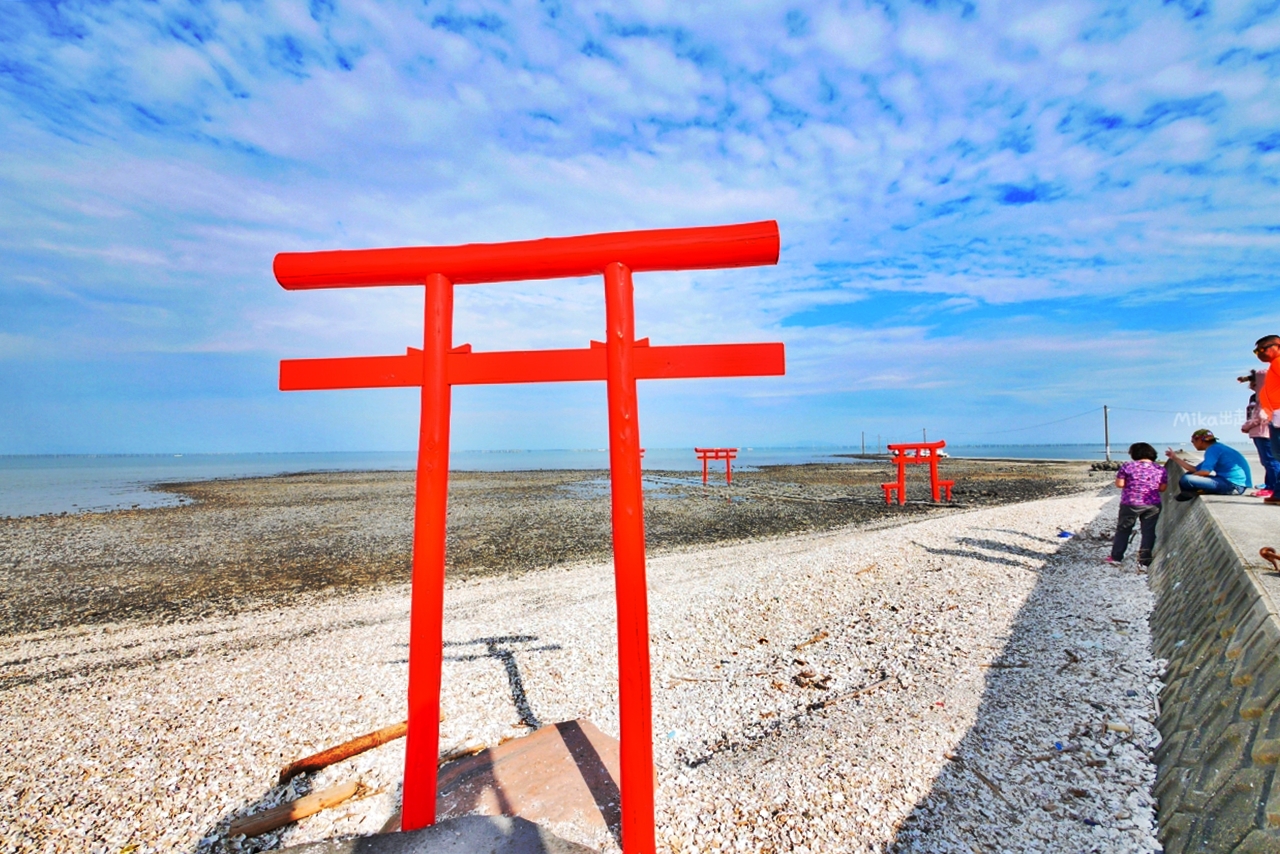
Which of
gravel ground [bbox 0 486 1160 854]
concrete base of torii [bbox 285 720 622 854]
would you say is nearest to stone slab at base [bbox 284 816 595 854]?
concrete base of torii [bbox 285 720 622 854]

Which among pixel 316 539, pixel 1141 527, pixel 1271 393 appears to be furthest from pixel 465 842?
pixel 316 539

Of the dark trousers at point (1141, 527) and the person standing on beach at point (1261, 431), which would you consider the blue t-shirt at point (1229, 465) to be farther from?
the dark trousers at point (1141, 527)

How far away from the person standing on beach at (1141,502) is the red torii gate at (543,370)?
6.96m

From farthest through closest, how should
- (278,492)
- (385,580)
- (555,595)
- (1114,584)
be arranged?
(278,492) → (385,580) → (555,595) → (1114,584)

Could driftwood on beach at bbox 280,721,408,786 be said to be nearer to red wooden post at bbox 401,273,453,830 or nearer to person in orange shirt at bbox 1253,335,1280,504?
red wooden post at bbox 401,273,453,830

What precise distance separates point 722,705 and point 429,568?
261 cm

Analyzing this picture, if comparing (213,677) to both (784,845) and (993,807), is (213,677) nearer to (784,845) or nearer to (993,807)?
(784,845)

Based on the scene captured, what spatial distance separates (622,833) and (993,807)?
1.83m

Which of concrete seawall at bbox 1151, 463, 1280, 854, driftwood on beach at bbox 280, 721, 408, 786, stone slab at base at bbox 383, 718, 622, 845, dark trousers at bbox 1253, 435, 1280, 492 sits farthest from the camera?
dark trousers at bbox 1253, 435, 1280, 492

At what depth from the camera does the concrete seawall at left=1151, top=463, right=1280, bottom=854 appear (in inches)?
76.7

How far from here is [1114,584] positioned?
628 centimetres

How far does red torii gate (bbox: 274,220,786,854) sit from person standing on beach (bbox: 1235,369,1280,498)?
7685 millimetres

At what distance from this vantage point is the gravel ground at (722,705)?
283 centimetres

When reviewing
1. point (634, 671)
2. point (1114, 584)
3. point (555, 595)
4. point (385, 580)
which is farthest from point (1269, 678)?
point (385, 580)
